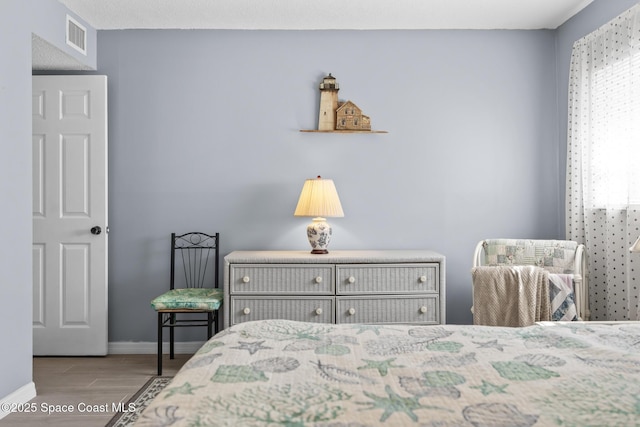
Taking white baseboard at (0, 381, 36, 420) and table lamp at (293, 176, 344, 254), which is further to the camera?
table lamp at (293, 176, 344, 254)

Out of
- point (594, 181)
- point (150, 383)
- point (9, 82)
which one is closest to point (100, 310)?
point (150, 383)

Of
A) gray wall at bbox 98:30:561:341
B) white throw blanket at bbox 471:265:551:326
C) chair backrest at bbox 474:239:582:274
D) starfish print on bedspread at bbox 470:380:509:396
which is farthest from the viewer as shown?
gray wall at bbox 98:30:561:341

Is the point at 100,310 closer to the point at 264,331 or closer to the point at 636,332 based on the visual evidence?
the point at 264,331

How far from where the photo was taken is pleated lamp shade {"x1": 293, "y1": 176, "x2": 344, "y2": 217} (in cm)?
363

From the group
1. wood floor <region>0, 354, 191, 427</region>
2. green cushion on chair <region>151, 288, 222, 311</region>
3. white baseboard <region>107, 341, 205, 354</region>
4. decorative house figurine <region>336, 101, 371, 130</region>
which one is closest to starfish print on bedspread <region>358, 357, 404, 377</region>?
wood floor <region>0, 354, 191, 427</region>

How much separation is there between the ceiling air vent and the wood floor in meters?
2.22

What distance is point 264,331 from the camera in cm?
171

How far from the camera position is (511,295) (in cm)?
326

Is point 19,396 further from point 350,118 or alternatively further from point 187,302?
point 350,118

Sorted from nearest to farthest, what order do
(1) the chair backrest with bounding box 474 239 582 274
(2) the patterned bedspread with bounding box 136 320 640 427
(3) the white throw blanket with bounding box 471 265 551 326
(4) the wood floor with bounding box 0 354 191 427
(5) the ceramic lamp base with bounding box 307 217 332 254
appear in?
(2) the patterned bedspread with bounding box 136 320 640 427 < (4) the wood floor with bounding box 0 354 191 427 < (3) the white throw blanket with bounding box 471 265 551 326 < (1) the chair backrest with bounding box 474 239 582 274 < (5) the ceramic lamp base with bounding box 307 217 332 254

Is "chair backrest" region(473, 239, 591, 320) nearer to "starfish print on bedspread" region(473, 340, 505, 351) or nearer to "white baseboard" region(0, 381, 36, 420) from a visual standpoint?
"starfish print on bedspread" region(473, 340, 505, 351)

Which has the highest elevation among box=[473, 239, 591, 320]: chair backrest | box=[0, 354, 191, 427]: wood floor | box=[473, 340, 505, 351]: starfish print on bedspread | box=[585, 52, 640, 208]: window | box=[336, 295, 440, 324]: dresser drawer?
box=[585, 52, 640, 208]: window

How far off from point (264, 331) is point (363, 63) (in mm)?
2814

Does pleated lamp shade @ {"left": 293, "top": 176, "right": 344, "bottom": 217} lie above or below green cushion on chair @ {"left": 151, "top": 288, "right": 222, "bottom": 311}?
above
